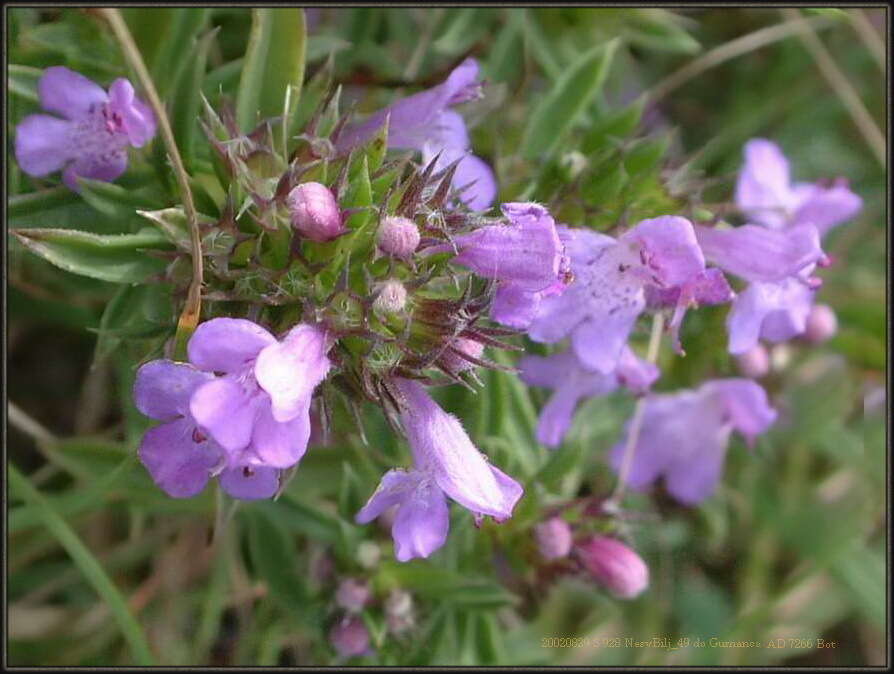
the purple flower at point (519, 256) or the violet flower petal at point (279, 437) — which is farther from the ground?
the purple flower at point (519, 256)

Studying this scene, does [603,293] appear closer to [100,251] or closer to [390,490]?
[390,490]

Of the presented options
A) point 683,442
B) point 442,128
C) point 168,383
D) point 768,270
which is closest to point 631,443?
point 683,442

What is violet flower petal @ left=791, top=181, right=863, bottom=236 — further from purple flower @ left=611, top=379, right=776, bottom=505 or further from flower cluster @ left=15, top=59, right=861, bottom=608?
purple flower @ left=611, top=379, right=776, bottom=505

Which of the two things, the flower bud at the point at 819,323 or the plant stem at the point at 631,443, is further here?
the flower bud at the point at 819,323

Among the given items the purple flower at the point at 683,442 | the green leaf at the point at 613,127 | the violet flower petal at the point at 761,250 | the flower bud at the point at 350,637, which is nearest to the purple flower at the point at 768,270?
the violet flower petal at the point at 761,250

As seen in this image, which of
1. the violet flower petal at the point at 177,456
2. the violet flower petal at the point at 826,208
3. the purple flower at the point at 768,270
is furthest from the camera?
the violet flower petal at the point at 826,208

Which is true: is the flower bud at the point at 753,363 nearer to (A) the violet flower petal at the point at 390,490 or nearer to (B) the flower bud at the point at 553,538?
(B) the flower bud at the point at 553,538

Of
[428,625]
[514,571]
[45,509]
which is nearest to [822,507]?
[514,571]
